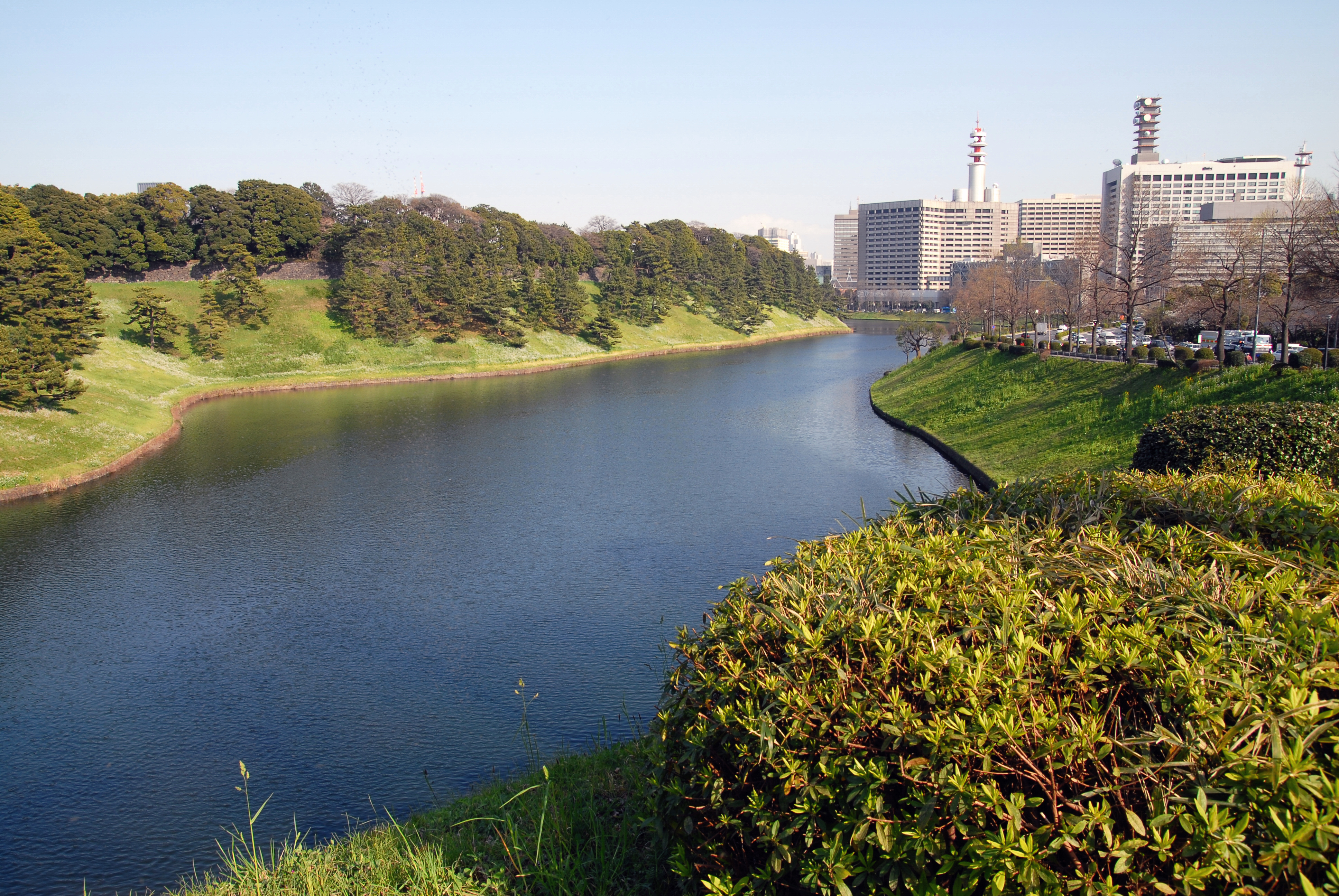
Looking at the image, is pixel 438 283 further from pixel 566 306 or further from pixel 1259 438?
pixel 1259 438

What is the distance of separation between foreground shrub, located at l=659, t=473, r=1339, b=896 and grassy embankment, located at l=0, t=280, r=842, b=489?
95.7ft

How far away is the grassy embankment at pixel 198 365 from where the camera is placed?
95.5ft

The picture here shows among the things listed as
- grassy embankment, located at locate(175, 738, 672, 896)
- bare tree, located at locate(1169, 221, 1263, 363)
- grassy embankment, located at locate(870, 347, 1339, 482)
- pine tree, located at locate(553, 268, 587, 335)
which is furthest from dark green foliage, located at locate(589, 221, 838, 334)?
grassy embankment, located at locate(175, 738, 672, 896)

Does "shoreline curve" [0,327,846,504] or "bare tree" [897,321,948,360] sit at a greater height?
"bare tree" [897,321,948,360]

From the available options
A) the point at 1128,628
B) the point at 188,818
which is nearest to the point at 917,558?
the point at 1128,628

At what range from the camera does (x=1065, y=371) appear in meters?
32.8

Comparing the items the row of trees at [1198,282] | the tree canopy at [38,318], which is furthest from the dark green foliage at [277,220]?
the row of trees at [1198,282]

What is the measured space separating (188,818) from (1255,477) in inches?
502

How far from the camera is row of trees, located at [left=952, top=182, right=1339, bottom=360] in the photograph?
96.6ft

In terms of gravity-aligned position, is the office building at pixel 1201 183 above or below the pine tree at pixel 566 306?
above

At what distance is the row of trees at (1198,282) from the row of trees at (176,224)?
2172 inches

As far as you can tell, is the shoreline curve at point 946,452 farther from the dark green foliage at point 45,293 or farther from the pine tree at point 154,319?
the pine tree at point 154,319

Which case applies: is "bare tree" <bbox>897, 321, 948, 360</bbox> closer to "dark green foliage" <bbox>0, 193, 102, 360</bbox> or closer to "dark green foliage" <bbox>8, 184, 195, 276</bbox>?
"dark green foliage" <bbox>0, 193, 102, 360</bbox>

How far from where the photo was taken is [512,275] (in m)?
74.6
